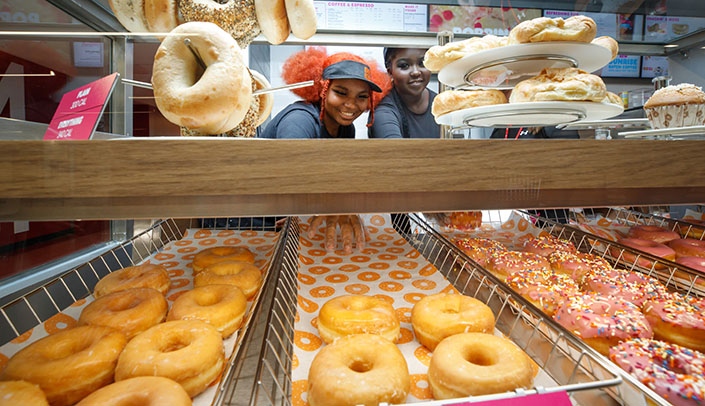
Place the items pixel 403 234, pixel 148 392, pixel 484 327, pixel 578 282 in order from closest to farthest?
pixel 148 392 < pixel 484 327 < pixel 578 282 < pixel 403 234

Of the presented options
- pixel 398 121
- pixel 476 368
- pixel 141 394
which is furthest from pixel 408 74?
pixel 141 394

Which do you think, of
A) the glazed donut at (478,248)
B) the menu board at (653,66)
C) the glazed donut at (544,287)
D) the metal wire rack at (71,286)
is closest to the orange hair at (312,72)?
the glazed donut at (478,248)

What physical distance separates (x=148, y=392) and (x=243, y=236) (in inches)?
60.8

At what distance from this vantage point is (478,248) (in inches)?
81.0

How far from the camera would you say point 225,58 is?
2.56 ft

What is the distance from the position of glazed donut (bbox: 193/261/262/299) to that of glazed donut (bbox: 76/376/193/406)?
653mm

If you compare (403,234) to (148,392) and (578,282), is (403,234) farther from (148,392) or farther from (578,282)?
(148,392)

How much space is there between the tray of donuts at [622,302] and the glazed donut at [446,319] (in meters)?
0.25

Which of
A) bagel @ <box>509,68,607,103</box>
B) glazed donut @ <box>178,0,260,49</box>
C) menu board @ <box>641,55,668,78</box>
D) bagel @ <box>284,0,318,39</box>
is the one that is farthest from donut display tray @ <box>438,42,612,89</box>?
menu board @ <box>641,55,668,78</box>

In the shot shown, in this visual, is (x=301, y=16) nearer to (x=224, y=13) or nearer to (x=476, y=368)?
(x=224, y=13)

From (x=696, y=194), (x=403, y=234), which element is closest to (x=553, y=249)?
(x=403, y=234)

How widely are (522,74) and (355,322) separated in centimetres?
100

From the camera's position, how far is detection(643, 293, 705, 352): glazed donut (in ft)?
4.16

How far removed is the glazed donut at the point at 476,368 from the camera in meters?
1.00
